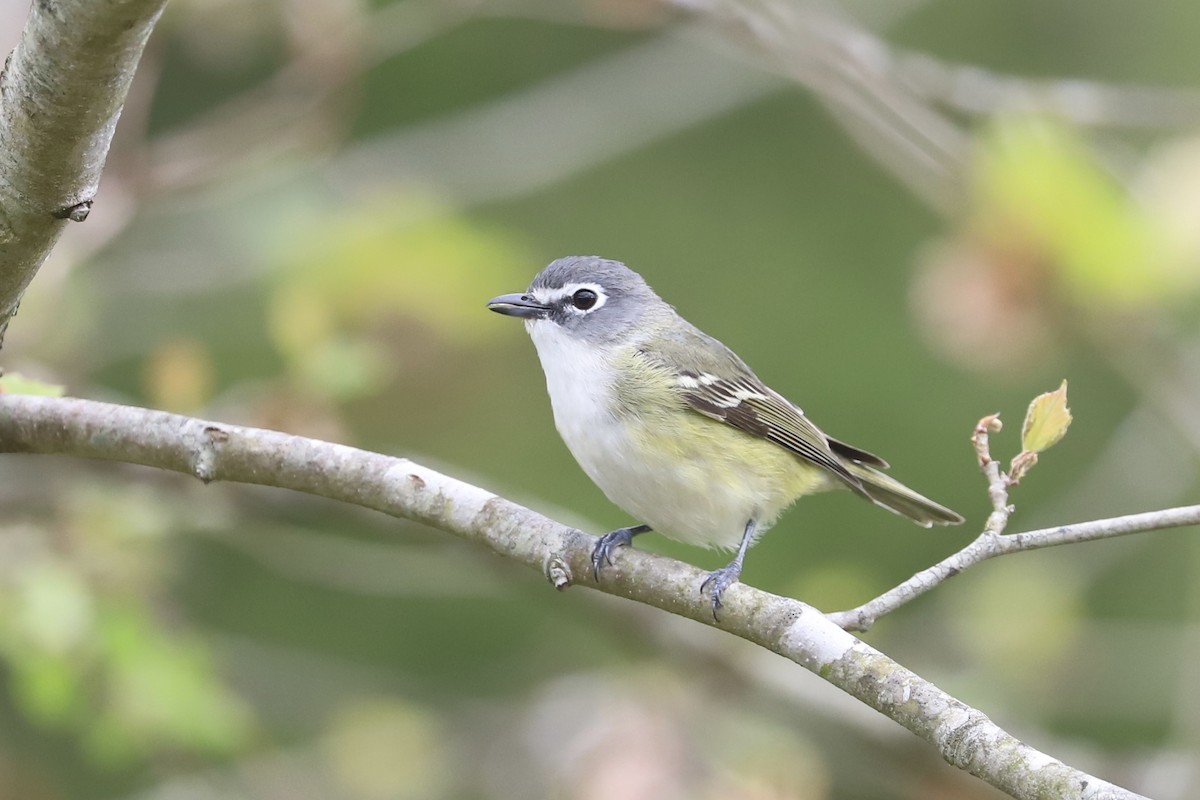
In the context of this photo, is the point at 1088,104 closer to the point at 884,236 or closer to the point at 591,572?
the point at 591,572

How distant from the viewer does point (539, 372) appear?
25.7 feet

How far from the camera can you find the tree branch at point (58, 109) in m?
2.14

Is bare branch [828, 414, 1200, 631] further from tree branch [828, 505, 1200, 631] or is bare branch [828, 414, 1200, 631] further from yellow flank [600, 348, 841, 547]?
yellow flank [600, 348, 841, 547]

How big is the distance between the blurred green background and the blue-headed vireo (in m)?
0.59

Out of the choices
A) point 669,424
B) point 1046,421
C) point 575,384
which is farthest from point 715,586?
point 575,384

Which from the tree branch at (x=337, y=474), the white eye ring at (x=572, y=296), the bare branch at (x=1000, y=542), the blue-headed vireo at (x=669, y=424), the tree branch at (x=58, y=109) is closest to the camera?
the tree branch at (x=58, y=109)

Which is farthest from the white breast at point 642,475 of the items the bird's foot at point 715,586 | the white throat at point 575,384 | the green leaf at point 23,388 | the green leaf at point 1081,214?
the green leaf at point 23,388

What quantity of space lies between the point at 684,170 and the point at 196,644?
Result: 5047 millimetres

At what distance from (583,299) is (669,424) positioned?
76 centimetres

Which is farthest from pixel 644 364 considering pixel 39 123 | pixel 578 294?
pixel 39 123

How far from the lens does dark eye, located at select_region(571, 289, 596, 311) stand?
15.1ft

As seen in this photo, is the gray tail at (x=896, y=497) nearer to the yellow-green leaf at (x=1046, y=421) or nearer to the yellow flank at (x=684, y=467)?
the yellow flank at (x=684, y=467)

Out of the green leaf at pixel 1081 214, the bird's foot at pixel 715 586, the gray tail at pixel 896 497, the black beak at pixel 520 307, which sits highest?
the green leaf at pixel 1081 214

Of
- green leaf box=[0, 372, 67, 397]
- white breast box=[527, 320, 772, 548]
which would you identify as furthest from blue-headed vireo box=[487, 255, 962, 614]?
green leaf box=[0, 372, 67, 397]
